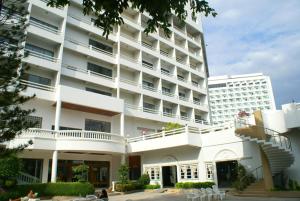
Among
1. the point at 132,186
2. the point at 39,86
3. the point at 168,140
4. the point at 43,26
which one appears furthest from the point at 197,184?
the point at 43,26

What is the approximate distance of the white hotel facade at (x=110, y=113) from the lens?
22438 millimetres

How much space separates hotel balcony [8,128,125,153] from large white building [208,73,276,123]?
10563 centimetres

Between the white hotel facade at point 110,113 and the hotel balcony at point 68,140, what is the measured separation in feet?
0.24

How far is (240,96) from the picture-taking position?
12619 cm

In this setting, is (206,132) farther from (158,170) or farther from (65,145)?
(65,145)

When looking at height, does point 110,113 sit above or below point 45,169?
above

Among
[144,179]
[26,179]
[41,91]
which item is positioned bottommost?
[144,179]

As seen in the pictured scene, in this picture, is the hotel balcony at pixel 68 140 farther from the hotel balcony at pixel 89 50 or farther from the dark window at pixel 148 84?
the dark window at pixel 148 84

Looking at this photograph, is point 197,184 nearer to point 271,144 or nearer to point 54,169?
point 271,144

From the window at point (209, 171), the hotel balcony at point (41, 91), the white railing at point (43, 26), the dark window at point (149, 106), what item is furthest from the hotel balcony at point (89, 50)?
the window at point (209, 171)

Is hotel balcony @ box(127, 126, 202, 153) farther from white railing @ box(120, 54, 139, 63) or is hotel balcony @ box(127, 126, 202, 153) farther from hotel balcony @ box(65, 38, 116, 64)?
white railing @ box(120, 54, 139, 63)

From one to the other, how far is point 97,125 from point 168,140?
750cm

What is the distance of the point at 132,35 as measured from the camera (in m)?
35.4

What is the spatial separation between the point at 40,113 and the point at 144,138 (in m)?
9.60
